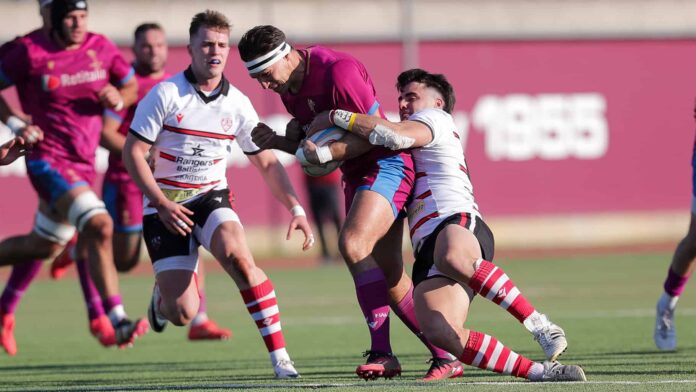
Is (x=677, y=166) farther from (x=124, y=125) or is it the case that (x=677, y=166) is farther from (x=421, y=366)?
(x=421, y=366)

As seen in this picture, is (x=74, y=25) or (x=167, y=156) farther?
(x=74, y=25)

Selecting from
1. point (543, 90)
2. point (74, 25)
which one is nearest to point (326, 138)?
point (74, 25)

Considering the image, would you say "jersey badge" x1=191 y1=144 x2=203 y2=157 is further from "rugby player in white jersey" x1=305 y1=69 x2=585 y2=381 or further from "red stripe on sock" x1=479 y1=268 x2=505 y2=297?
"red stripe on sock" x1=479 y1=268 x2=505 y2=297

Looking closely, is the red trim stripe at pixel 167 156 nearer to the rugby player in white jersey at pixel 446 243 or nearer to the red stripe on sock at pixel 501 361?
the rugby player in white jersey at pixel 446 243

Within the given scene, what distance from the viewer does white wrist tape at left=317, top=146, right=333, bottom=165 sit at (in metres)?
7.30

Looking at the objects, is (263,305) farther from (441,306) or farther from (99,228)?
(99,228)

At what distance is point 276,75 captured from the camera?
764 cm

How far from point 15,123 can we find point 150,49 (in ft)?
6.79

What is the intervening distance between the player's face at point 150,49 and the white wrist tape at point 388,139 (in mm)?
4736

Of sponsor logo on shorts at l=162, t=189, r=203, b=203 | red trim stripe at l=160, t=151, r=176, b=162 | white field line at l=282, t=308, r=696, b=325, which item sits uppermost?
red trim stripe at l=160, t=151, r=176, b=162

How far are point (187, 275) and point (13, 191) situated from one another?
50.8ft

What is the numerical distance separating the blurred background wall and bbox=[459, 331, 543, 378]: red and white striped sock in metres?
17.7

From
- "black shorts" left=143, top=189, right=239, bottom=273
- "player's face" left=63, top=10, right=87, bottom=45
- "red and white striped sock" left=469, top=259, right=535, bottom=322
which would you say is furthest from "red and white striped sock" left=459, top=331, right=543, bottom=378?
"player's face" left=63, top=10, right=87, bottom=45

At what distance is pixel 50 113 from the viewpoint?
1070 centimetres
